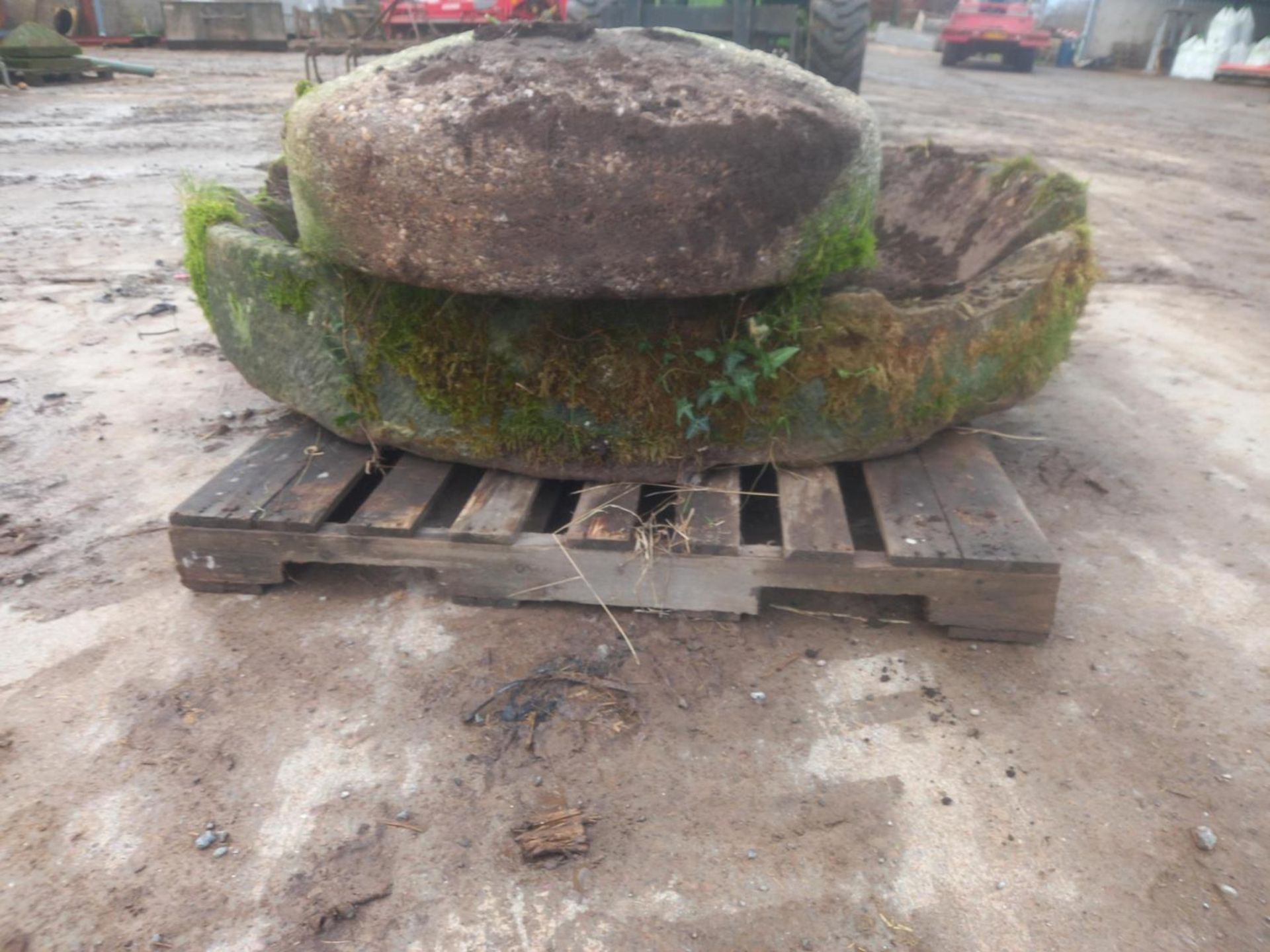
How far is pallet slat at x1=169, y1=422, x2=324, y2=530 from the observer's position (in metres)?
2.44

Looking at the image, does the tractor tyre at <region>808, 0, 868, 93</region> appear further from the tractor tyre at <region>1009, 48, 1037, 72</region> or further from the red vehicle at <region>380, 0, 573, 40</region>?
the tractor tyre at <region>1009, 48, 1037, 72</region>

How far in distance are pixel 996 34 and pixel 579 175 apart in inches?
726

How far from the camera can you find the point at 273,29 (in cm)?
1664

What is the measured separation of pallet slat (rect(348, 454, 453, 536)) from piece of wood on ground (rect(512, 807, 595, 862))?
90 centimetres

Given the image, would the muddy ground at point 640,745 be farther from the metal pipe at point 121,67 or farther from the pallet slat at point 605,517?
the metal pipe at point 121,67

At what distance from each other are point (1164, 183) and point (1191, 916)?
7810mm

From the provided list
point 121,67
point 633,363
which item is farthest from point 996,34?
point 633,363

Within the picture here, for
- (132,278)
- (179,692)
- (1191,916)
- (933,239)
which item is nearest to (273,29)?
(132,278)

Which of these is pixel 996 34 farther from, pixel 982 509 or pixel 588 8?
pixel 982 509

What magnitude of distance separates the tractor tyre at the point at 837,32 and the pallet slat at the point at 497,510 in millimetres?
5623

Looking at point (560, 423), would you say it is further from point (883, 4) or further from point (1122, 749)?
point (883, 4)

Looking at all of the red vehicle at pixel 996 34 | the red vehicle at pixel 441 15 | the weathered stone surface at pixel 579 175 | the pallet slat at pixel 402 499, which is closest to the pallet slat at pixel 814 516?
the weathered stone surface at pixel 579 175

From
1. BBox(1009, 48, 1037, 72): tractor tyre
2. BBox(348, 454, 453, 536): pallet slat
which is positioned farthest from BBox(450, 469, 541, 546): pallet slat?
BBox(1009, 48, 1037, 72): tractor tyre

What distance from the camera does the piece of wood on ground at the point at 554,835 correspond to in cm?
176
